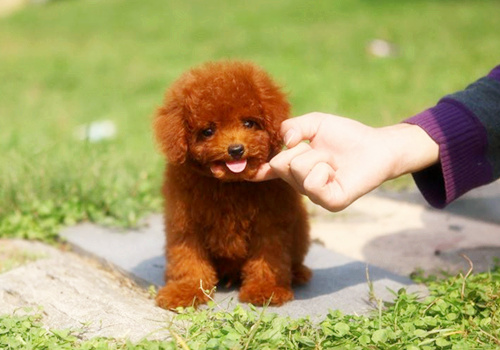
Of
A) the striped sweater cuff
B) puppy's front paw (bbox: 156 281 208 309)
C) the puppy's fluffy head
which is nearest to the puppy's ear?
the puppy's fluffy head

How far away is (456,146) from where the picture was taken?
123 inches

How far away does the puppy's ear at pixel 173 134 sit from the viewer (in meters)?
2.85

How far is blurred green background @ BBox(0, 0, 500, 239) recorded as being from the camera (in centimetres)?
457

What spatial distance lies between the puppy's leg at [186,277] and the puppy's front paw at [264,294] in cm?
17

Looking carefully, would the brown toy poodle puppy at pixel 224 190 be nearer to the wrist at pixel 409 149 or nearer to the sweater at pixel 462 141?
the wrist at pixel 409 149

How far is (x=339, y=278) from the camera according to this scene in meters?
3.41

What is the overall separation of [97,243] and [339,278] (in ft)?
4.72

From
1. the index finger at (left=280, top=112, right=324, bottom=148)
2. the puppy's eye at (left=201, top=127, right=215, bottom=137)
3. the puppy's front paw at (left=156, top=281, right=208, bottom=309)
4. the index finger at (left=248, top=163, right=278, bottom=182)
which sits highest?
the puppy's eye at (left=201, top=127, right=215, bottom=137)

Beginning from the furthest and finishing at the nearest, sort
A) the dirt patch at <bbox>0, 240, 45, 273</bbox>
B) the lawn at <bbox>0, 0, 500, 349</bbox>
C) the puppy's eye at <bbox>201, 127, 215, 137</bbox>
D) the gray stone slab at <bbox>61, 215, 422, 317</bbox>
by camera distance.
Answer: the dirt patch at <bbox>0, 240, 45, 273</bbox>
the gray stone slab at <bbox>61, 215, 422, 317</bbox>
the puppy's eye at <bbox>201, 127, 215, 137</bbox>
the lawn at <bbox>0, 0, 500, 349</bbox>

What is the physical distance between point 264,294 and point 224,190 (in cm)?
46

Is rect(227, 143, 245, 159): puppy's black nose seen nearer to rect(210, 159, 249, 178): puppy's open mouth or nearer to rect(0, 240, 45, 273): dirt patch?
rect(210, 159, 249, 178): puppy's open mouth

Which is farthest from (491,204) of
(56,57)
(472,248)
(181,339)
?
(56,57)

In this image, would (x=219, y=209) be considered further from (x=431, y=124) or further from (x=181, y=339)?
(x=431, y=124)

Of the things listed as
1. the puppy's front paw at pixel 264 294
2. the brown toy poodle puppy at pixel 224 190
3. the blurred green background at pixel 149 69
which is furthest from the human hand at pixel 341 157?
the blurred green background at pixel 149 69
